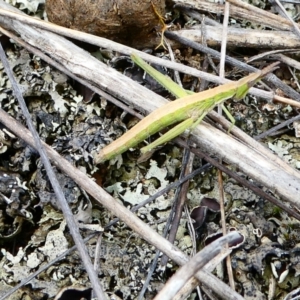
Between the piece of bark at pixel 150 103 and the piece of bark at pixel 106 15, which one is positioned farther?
the piece of bark at pixel 106 15

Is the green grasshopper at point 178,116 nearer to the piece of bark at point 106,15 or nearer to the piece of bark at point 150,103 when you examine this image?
the piece of bark at point 150,103

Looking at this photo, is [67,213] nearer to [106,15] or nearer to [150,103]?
[150,103]

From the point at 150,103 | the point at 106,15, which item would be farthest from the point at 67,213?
the point at 106,15

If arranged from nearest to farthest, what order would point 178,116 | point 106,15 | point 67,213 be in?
1. point 67,213
2. point 178,116
3. point 106,15

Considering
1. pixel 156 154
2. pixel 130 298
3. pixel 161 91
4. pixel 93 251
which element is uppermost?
pixel 161 91

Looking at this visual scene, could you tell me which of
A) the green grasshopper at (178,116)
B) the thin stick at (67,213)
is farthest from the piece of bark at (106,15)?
the thin stick at (67,213)

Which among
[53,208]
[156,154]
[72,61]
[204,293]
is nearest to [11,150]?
[53,208]

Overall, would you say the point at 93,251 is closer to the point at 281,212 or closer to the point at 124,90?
the point at 124,90
